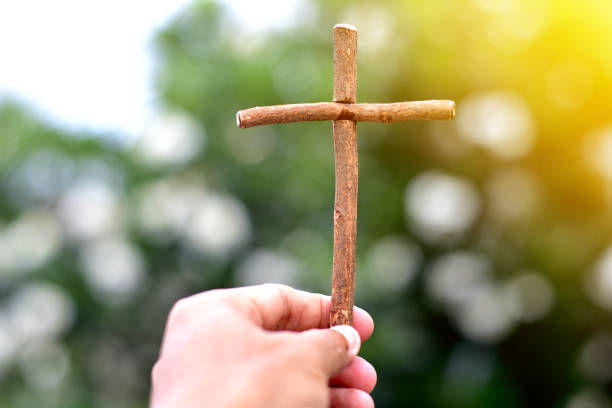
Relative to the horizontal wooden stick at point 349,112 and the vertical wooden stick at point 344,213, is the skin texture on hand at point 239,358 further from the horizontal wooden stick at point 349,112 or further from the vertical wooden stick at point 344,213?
the horizontal wooden stick at point 349,112

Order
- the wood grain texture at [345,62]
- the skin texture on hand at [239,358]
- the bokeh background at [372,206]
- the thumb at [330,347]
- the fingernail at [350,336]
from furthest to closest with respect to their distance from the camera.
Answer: the bokeh background at [372,206] < the wood grain texture at [345,62] < the fingernail at [350,336] < the thumb at [330,347] < the skin texture on hand at [239,358]

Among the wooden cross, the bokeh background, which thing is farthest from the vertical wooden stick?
the bokeh background

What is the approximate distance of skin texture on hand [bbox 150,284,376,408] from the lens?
42.8 inches

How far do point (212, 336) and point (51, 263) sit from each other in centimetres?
647

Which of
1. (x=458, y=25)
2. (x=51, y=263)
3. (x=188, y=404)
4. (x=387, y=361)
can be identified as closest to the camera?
(x=188, y=404)

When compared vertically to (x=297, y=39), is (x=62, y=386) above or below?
below

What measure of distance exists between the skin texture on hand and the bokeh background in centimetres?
435

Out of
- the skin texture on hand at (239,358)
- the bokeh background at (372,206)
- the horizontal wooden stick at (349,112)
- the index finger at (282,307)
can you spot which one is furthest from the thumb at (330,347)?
the bokeh background at (372,206)

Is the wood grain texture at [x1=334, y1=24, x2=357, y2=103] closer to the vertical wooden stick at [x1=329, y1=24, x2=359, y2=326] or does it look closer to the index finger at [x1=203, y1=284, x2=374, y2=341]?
the vertical wooden stick at [x1=329, y1=24, x2=359, y2=326]

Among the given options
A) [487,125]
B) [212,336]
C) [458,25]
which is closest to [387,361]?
[487,125]

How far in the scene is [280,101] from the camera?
6.61 m

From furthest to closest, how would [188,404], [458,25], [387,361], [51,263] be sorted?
[51,263]
[458,25]
[387,361]
[188,404]

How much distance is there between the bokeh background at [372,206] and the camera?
242 inches

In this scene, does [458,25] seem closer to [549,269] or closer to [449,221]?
[449,221]
